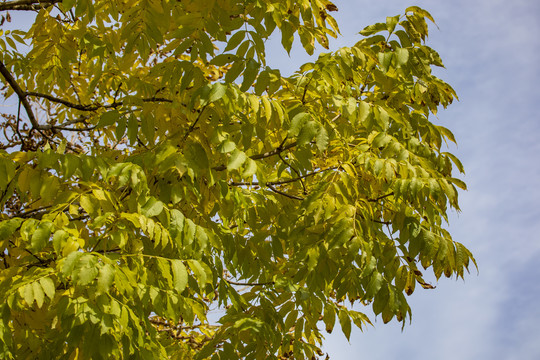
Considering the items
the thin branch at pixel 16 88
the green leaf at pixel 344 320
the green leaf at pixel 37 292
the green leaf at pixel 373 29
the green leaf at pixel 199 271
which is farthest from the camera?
the thin branch at pixel 16 88

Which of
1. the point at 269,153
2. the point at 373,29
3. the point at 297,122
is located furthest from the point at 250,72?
the point at 373,29

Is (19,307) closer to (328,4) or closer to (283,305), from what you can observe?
(283,305)

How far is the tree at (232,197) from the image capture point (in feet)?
8.38

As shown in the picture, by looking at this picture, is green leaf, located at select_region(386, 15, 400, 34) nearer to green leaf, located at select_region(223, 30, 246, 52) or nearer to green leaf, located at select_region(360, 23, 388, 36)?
green leaf, located at select_region(360, 23, 388, 36)

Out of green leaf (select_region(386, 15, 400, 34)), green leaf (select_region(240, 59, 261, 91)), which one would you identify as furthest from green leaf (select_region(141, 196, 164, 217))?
green leaf (select_region(386, 15, 400, 34))

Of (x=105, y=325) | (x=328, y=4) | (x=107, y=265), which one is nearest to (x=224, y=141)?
(x=107, y=265)

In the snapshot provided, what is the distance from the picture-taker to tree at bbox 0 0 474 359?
2.55 meters

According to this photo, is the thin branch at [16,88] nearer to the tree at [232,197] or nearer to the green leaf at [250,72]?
the tree at [232,197]

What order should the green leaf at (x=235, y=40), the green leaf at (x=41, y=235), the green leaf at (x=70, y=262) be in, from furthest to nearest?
the green leaf at (x=235, y=40)
the green leaf at (x=41, y=235)
the green leaf at (x=70, y=262)

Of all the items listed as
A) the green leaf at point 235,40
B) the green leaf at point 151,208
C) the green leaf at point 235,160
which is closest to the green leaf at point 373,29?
the green leaf at point 235,40

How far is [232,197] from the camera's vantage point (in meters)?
3.36

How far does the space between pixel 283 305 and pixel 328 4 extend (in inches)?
75.2

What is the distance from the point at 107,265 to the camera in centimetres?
230

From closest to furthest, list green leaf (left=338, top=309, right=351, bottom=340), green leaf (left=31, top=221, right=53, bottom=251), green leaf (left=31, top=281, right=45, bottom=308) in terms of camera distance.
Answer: green leaf (left=31, top=281, right=45, bottom=308)
green leaf (left=31, top=221, right=53, bottom=251)
green leaf (left=338, top=309, right=351, bottom=340)
